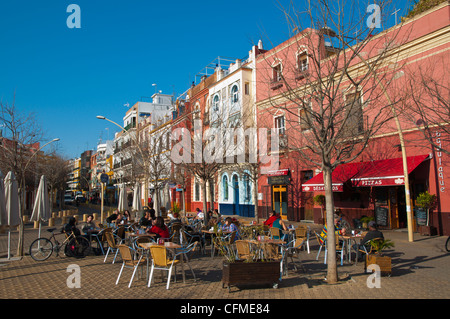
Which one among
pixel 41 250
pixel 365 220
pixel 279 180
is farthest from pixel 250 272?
pixel 279 180

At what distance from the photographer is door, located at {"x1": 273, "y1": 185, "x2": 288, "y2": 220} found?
898 inches

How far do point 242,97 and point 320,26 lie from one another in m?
16.9

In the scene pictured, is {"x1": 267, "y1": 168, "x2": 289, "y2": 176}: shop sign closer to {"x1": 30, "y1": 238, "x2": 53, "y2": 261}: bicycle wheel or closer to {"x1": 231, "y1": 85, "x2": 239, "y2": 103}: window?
{"x1": 231, "y1": 85, "x2": 239, "y2": 103}: window

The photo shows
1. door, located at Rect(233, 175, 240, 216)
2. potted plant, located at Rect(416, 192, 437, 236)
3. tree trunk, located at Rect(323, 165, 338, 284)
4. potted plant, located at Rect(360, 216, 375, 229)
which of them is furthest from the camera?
door, located at Rect(233, 175, 240, 216)

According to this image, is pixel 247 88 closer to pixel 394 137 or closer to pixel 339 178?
pixel 339 178

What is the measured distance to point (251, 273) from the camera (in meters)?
6.79

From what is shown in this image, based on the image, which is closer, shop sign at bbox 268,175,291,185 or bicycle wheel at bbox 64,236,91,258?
bicycle wheel at bbox 64,236,91,258

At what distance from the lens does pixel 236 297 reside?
6562mm

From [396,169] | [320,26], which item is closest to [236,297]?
[320,26]

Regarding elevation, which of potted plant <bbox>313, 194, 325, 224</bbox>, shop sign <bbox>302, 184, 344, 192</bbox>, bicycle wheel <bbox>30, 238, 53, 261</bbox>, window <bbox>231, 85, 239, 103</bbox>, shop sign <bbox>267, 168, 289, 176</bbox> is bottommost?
bicycle wheel <bbox>30, 238, 53, 261</bbox>

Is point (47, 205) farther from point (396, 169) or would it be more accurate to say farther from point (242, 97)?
point (242, 97)

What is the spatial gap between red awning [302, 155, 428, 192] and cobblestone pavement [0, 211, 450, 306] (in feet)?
13.9

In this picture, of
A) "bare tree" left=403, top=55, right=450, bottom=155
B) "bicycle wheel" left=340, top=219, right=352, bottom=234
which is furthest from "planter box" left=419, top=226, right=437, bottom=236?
"bicycle wheel" left=340, top=219, right=352, bottom=234

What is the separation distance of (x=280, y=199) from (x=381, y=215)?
7596 mm
